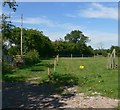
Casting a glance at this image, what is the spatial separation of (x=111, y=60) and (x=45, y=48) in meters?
56.4

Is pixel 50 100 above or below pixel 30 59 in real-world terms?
below

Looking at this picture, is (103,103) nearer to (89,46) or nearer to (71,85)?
(71,85)

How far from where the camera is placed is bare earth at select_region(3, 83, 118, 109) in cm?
1061

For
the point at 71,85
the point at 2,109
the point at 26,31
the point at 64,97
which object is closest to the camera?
the point at 2,109

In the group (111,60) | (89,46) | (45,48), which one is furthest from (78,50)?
(111,60)

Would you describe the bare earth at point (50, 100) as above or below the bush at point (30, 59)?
below

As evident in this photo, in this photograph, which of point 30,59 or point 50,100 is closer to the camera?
point 50,100

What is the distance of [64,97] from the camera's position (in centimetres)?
1223

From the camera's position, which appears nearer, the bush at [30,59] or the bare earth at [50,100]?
the bare earth at [50,100]

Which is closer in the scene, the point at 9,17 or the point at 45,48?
the point at 9,17

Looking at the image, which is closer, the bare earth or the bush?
the bare earth

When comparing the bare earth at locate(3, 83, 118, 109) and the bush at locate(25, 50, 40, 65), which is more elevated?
the bush at locate(25, 50, 40, 65)

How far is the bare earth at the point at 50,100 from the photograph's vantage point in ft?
34.8

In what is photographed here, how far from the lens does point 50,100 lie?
11625 millimetres
